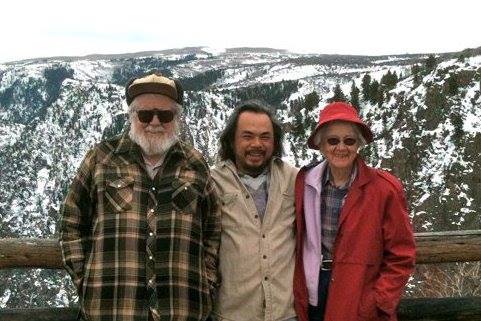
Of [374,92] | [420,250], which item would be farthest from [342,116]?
[374,92]

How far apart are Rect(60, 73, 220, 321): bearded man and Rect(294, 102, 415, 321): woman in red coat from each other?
55 centimetres

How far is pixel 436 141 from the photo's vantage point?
5759cm

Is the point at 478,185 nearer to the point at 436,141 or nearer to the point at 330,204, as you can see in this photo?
the point at 436,141

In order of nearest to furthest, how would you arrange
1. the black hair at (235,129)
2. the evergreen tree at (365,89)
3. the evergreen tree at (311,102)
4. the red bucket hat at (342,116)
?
the red bucket hat at (342,116) → the black hair at (235,129) → the evergreen tree at (365,89) → the evergreen tree at (311,102)

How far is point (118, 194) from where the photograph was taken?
11.4 ft

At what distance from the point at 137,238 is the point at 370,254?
1282mm

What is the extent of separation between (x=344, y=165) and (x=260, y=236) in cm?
64

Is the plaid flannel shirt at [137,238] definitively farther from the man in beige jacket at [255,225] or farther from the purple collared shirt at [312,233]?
the purple collared shirt at [312,233]

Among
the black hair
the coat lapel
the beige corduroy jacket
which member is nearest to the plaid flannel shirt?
the beige corduroy jacket

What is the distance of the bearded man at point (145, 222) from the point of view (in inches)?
134

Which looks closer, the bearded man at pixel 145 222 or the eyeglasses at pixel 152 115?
the bearded man at pixel 145 222

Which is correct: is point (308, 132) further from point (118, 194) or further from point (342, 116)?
point (118, 194)

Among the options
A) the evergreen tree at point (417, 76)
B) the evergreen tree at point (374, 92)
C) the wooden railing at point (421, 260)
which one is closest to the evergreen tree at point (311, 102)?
the evergreen tree at point (374, 92)

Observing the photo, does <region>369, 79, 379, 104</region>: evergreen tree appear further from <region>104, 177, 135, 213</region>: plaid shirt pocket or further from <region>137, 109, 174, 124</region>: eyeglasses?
<region>104, 177, 135, 213</region>: plaid shirt pocket
